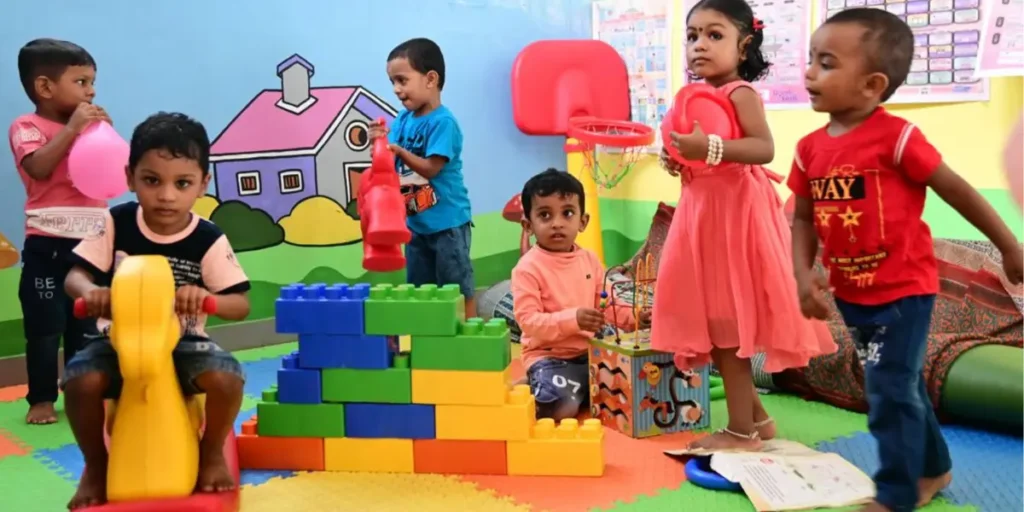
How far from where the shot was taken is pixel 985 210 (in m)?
1.65

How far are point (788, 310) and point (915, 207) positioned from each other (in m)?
0.46

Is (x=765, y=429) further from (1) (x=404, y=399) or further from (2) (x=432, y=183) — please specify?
(2) (x=432, y=183)

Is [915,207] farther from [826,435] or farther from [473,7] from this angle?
[473,7]

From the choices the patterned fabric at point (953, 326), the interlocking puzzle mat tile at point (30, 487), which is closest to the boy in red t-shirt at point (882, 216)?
the patterned fabric at point (953, 326)

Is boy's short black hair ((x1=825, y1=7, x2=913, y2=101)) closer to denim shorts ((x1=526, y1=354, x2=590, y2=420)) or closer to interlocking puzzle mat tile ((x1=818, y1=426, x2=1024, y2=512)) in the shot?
interlocking puzzle mat tile ((x1=818, y1=426, x2=1024, y2=512))

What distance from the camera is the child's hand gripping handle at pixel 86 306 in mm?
1812

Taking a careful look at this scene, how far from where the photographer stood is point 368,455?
225 cm

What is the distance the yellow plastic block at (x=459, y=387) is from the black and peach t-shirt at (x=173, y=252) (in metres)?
0.45

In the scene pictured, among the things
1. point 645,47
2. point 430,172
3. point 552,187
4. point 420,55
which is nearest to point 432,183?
point 430,172

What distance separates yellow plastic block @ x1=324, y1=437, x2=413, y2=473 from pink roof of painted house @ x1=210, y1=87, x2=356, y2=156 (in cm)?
157

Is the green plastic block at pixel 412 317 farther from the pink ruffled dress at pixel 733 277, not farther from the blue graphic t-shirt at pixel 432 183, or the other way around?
the blue graphic t-shirt at pixel 432 183

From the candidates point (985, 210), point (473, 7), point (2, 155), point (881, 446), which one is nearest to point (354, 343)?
point (881, 446)

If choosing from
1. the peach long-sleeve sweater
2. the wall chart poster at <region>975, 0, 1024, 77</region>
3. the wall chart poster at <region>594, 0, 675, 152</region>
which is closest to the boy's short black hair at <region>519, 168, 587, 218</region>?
the peach long-sleeve sweater

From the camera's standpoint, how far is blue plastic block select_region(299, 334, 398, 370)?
221 centimetres
